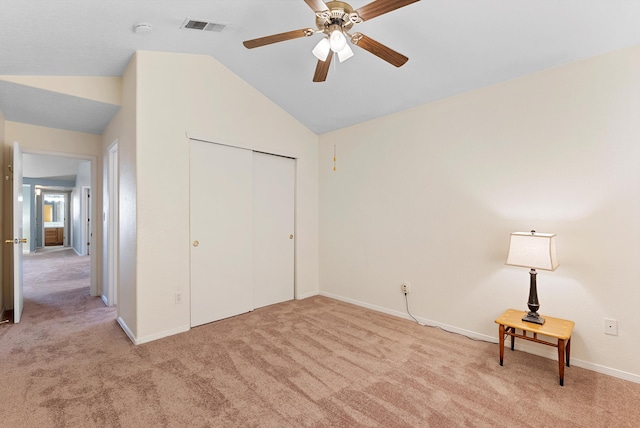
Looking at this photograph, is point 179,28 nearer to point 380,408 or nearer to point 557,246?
point 380,408

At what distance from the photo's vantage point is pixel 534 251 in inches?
91.8

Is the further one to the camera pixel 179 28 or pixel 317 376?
pixel 179 28

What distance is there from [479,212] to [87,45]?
3898 mm

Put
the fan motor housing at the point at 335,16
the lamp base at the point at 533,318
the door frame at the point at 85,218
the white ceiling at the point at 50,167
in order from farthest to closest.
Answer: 1. the door frame at the point at 85,218
2. the white ceiling at the point at 50,167
3. the lamp base at the point at 533,318
4. the fan motor housing at the point at 335,16

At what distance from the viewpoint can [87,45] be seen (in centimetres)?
262

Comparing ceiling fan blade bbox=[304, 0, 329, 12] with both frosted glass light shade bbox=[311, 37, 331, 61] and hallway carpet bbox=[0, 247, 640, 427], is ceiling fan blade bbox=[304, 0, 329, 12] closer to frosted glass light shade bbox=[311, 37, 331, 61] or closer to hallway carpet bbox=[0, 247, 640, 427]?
frosted glass light shade bbox=[311, 37, 331, 61]

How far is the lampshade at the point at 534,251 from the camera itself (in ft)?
7.50

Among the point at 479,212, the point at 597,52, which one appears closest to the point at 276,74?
the point at 479,212

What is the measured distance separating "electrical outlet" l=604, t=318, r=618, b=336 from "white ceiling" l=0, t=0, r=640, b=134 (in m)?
2.08

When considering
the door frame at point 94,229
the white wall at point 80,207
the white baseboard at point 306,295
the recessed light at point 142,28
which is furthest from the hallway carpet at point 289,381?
the white wall at point 80,207

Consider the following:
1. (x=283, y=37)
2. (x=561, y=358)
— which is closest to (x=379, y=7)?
(x=283, y=37)

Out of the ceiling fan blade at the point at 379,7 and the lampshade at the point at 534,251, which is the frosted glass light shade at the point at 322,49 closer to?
the ceiling fan blade at the point at 379,7

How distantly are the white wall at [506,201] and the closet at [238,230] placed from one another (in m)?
0.92

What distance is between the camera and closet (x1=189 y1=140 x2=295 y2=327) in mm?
3289
